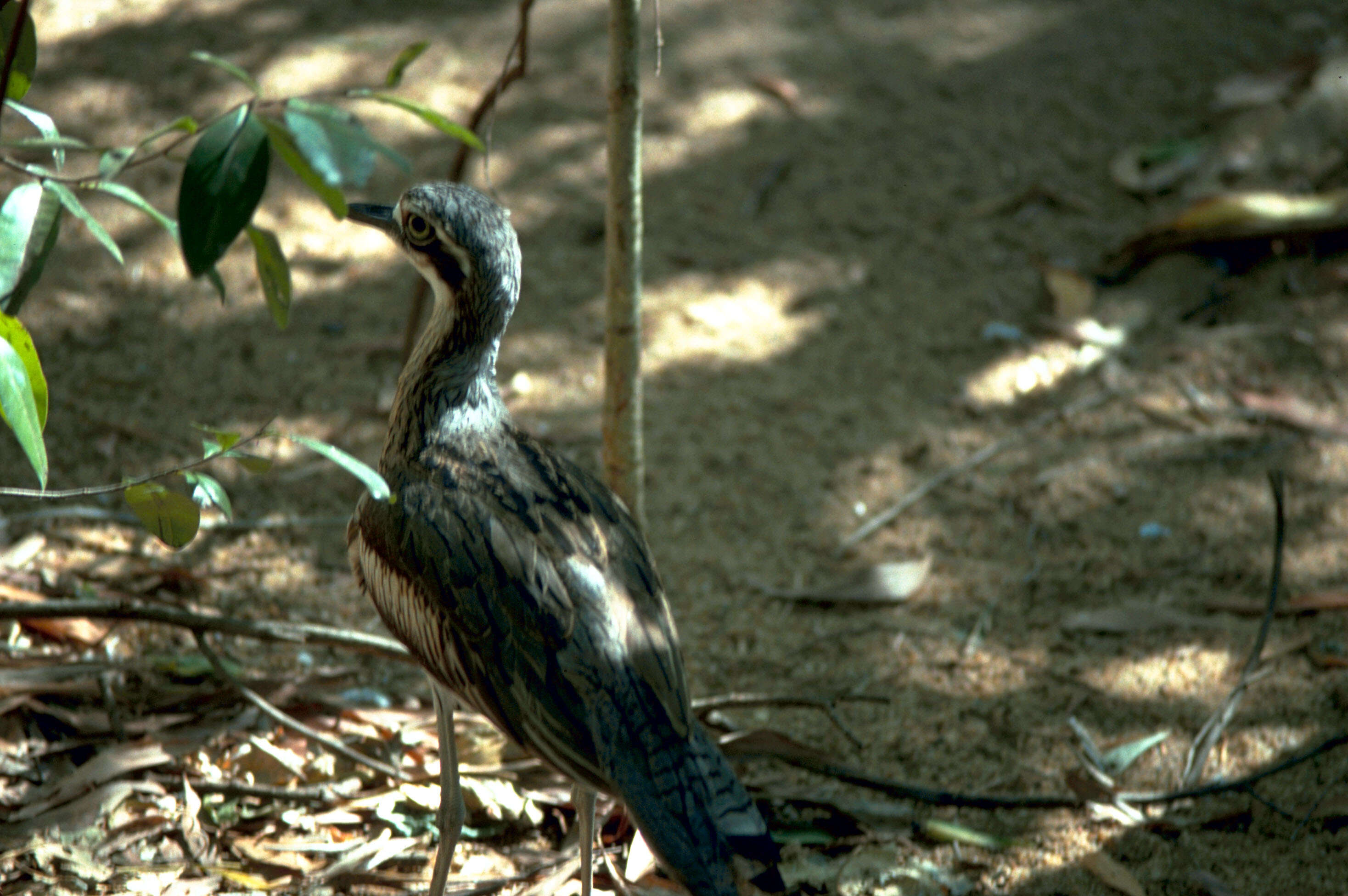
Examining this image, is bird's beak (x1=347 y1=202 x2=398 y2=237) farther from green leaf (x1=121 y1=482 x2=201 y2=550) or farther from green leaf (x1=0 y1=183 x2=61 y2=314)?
green leaf (x1=121 y1=482 x2=201 y2=550)

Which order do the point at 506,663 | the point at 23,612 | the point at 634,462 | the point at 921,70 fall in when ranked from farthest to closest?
the point at 921,70 → the point at 634,462 → the point at 23,612 → the point at 506,663

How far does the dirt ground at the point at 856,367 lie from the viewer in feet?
11.6

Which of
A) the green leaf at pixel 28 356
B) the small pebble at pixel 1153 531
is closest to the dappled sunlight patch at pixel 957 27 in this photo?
the small pebble at pixel 1153 531

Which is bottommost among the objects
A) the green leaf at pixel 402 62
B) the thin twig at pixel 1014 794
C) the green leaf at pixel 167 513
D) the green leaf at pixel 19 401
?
the thin twig at pixel 1014 794

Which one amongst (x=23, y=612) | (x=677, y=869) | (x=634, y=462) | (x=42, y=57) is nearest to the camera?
(x=677, y=869)

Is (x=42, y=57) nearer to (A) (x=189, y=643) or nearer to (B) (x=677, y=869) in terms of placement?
(A) (x=189, y=643)

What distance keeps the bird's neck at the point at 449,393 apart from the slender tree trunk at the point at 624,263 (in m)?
0.37

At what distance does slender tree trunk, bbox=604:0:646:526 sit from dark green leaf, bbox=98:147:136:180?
1164 mm

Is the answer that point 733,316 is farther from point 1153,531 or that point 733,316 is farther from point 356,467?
point 356,467

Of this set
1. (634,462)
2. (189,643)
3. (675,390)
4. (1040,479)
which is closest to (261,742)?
(189,643)

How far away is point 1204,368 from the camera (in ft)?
15.9

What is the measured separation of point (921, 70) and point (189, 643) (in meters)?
4.68

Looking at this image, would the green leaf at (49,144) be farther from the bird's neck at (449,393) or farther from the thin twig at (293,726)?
the thin twig at (293,726)

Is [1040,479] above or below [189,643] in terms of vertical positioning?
below
